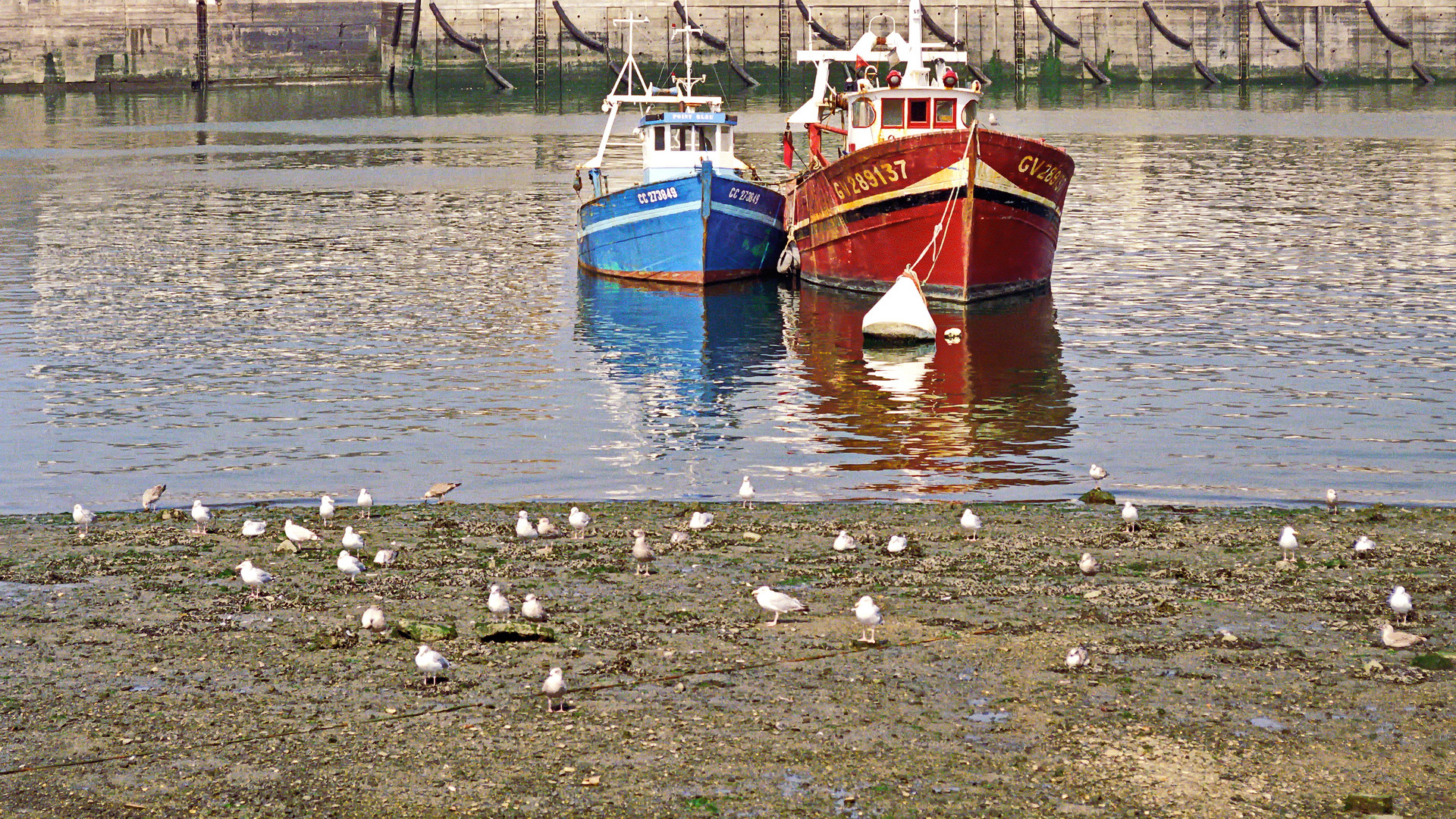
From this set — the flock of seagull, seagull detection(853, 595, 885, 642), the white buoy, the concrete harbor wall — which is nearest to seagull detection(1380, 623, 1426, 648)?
the flock of seagull

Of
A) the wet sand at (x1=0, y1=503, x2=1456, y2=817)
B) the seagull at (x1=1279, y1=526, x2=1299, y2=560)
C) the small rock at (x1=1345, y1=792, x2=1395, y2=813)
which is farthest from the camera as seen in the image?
the seagull at (x1=1279, y1=526, x2=1299, y2=560)

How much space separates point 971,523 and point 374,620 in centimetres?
560

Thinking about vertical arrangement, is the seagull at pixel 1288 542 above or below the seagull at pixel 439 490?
below

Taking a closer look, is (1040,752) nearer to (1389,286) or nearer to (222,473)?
(222,473)

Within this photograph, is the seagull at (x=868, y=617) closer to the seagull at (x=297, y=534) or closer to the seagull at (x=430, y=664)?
the seagull at (x=430, y=664)

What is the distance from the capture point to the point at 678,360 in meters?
27.0

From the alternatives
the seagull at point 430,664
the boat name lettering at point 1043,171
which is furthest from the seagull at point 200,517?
the boat name lettering at point 1043,171

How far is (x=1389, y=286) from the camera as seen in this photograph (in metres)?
32.6

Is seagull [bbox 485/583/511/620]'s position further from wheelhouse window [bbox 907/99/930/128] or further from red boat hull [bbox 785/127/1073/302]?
wheelhouse window [bbox 907/99/930/128]

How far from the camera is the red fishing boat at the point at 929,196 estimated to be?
29.8 m

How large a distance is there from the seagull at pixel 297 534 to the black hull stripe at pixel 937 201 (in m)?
18.1

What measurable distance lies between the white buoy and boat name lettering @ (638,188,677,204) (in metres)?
7.25

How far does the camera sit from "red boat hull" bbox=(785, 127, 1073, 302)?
29.7 m

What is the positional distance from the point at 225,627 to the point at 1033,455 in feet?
34.5
